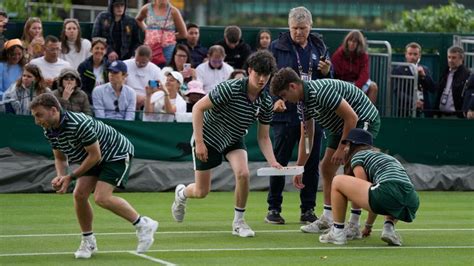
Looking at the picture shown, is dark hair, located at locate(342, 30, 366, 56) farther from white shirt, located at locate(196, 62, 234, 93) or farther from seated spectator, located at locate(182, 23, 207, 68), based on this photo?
seated spectator, located at locate(182, 23, 207, 68)

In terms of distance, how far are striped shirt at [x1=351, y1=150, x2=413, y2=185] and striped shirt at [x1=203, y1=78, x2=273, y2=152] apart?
4.22 ft

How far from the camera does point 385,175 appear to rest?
11.9m

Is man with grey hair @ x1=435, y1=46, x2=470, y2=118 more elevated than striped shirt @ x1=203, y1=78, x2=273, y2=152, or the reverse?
striped shirt @ x1=203, y1=78, x2=273, y2=152

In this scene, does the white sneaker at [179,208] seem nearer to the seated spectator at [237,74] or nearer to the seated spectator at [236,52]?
the seated spectator at [237,74]

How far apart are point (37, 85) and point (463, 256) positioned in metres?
8.20

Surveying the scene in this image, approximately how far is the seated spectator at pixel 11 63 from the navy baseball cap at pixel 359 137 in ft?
26.0

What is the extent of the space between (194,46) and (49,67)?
2997mm

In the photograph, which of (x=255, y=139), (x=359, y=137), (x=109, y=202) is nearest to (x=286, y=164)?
(x=359, y=137)

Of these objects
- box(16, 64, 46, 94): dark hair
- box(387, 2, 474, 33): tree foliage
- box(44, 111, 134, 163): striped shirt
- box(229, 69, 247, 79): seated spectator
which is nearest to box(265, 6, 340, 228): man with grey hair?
box(44, 111, 134, 163): striped shirt

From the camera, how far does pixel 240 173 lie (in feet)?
42.5

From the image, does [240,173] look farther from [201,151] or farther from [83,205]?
[83,205]

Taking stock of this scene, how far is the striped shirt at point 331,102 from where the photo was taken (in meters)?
12.6

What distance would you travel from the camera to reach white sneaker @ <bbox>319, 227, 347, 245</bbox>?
12453 millimetres

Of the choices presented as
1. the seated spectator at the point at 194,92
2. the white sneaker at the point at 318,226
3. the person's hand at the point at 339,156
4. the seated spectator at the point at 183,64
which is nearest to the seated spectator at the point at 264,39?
the seated spectator at the point at 183,64
